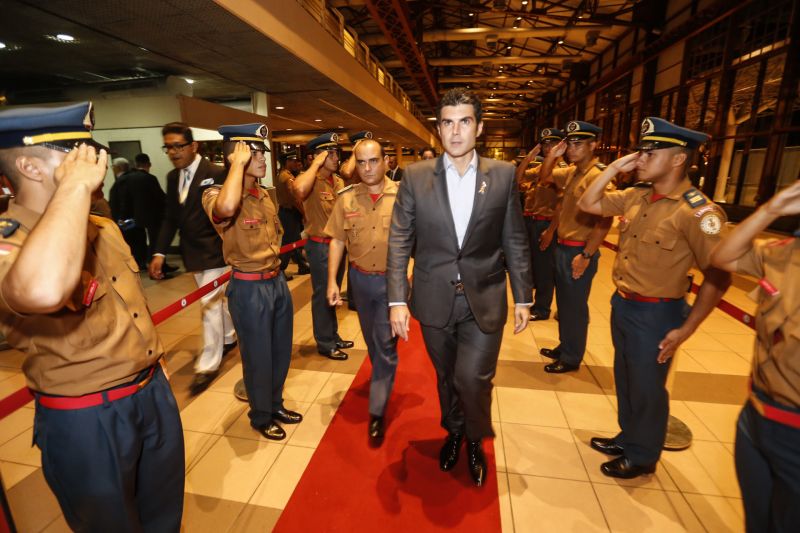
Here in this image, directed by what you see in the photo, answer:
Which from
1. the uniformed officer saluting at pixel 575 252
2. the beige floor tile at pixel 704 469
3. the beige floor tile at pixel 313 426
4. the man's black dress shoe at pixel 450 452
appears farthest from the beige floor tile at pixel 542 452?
the beige floor tile at pixel 313 426

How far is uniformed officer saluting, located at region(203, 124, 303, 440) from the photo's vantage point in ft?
7.86

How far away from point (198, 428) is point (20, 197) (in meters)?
2.11

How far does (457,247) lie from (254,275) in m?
1.33

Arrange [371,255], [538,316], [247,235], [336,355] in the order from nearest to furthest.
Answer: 1. [247,235]
2. [371,255]
3. [336,355]
4. [538,316]

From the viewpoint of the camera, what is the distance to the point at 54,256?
92 centimetres

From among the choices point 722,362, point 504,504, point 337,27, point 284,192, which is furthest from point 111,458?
point 337,27

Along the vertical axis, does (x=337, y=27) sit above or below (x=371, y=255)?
above

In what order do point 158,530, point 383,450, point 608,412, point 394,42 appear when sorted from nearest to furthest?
point 158,530 < point 383,450 < point 608,412 < point 394,42

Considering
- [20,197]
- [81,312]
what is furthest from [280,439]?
[20,197]

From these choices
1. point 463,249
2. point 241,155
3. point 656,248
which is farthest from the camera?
point 241,155

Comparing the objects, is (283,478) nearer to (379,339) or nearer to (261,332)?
(261,332)

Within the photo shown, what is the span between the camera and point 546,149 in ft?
15.2

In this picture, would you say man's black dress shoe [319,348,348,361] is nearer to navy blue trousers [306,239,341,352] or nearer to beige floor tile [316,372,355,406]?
navy blue trousers [306,239,341,352]

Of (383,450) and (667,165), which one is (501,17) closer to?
(667,165)
